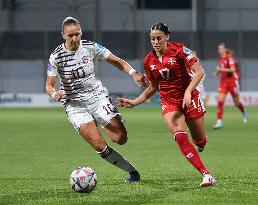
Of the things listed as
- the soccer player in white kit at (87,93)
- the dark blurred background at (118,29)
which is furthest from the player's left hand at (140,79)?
the dark blurred background at (118,29)

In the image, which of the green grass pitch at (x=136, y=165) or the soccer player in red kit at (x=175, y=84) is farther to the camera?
the soccer player in red kit at (x=175, y=84)

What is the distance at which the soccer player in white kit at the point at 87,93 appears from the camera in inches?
430

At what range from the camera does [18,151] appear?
16.8m

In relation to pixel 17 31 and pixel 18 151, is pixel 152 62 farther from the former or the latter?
pixel 17 31

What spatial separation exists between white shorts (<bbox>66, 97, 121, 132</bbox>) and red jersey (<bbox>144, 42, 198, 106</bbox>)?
0.70m

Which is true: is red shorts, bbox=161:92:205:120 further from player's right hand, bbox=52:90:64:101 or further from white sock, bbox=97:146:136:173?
player's right hand, bbox=52:90:64:101

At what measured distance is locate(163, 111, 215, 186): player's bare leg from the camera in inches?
412

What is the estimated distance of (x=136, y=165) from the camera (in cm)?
1395

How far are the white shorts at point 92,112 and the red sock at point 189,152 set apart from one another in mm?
973

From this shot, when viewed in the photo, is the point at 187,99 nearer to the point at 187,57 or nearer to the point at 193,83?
the point at 193,83

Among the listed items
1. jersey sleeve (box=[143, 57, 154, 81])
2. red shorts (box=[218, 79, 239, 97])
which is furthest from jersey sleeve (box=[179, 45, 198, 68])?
red shorts (box=[218, 79, 239, 97])

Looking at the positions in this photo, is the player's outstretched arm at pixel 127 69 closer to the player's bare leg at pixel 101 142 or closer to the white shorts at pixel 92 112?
the white shorts at pixel 92 112

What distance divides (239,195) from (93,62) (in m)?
2.80

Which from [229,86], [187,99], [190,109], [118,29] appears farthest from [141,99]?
[118,29]
